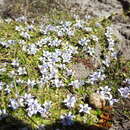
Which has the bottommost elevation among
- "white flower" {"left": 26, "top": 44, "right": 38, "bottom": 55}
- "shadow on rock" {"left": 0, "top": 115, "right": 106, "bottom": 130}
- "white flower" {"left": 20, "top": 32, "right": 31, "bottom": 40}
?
"shadow on rock" {"left": 0, "top": 115, "right": 106, "bottom": 130}

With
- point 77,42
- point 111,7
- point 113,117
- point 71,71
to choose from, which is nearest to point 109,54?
point 77,42

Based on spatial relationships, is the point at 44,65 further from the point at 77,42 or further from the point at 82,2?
the point at 82,2

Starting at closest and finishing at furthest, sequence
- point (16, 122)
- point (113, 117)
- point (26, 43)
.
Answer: point (16, 122)
point (113, 117)
point (26, 43)

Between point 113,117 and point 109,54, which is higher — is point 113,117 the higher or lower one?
the lower one

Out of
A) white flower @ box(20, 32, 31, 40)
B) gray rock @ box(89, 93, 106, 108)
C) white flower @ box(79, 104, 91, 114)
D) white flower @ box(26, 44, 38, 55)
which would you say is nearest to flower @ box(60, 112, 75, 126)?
white flower @ box(79, 104, 91, 114)

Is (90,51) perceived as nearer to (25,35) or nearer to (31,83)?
(25,35)

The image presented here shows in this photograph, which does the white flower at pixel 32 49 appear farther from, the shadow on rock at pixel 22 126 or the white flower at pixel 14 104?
the shadow on rock at pixel 22 126

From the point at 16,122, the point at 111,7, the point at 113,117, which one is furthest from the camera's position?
the point at 111,7

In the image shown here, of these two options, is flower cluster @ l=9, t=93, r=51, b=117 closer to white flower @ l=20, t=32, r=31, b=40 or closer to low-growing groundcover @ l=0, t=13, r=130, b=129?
low-growing groundcover @ l=0, t=13, r=130, b=129
